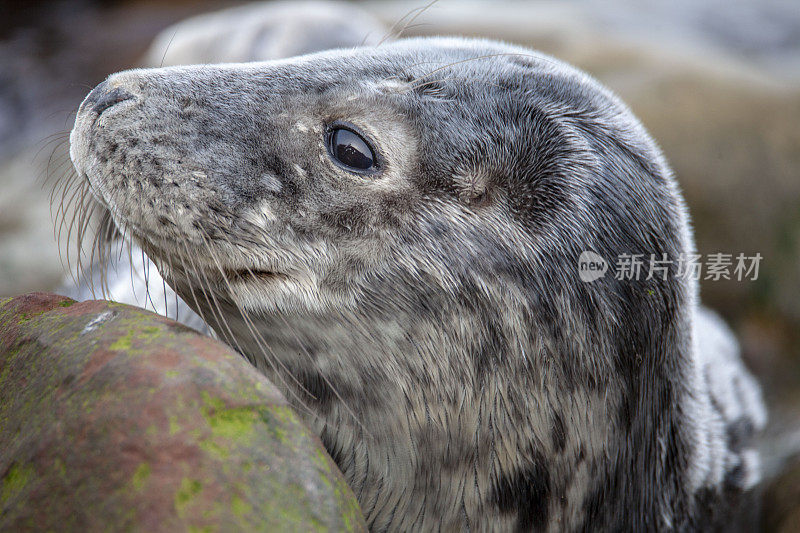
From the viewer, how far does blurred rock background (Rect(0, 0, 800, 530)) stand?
5.01 meters

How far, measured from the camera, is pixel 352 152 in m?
2.11

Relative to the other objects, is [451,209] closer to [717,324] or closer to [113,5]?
[717,324]

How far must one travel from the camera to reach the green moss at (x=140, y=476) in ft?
4.66

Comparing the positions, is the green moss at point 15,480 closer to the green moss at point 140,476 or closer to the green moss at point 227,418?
the green moss at point 140,476

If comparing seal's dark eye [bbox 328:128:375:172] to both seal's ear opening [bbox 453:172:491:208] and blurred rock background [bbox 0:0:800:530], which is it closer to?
seal's ear opening [bbox 453:172:491:208]

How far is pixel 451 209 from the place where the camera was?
2123 millimetres

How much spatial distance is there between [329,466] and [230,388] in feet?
0.88

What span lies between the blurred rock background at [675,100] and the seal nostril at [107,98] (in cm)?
142

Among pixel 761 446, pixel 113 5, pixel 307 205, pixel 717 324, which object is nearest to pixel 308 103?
pixel 307 205

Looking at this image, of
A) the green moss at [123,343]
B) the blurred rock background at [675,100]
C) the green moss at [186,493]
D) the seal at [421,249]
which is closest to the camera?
the green moss at [186,493]


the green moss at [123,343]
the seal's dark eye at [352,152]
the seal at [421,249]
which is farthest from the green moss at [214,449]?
the seal's dark eye at [352,152]

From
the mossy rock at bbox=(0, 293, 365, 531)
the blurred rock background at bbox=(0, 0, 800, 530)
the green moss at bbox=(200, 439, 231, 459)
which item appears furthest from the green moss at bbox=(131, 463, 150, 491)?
the blurred rock background at bbox=(0, 0, 800, 530)

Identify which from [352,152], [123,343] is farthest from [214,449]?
[352,152]

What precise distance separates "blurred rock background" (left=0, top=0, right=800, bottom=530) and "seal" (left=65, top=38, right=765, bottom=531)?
55.3 inches
